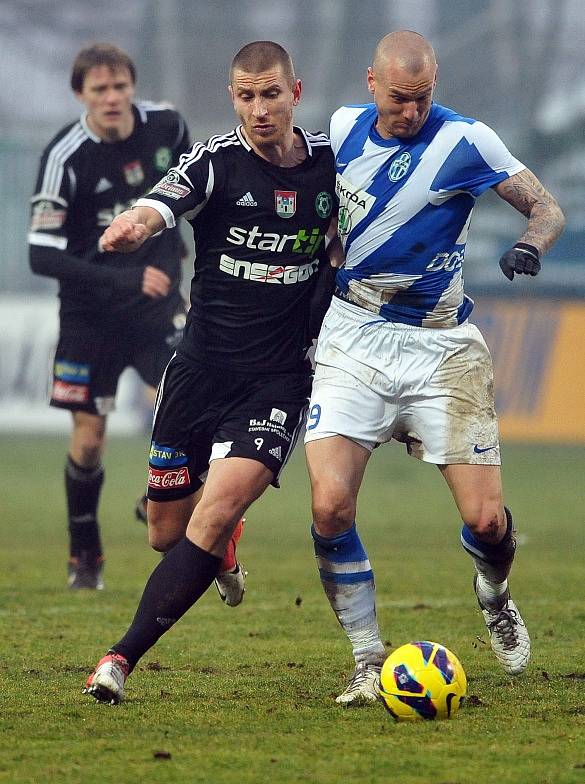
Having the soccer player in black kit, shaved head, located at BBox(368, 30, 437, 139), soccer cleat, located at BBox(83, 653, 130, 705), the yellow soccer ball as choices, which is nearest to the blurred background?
the soccer player in black kit

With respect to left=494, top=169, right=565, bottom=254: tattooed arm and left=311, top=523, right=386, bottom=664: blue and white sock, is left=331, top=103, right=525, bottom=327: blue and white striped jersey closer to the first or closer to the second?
left=494, top=169, right=565, bottom=254: tattooed arm

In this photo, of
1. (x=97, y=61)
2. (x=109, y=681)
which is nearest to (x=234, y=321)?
(x=109, y=681)

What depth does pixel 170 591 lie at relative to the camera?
5512mm

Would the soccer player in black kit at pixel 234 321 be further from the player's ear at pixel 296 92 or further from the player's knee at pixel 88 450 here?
the player's knee at pixel 88 450

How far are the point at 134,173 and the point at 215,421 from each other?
2.83 meters

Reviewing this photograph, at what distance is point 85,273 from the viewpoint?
8273mm

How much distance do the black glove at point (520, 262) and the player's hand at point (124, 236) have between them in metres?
1.32

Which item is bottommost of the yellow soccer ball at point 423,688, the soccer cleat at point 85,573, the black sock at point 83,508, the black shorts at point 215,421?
the soccer cleat at point 85,573

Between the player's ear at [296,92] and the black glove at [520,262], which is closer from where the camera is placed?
the black glove at [520,262]

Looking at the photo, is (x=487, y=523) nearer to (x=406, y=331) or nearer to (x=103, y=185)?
(x=406, y=331)

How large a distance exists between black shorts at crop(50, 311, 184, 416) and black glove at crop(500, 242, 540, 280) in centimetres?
348

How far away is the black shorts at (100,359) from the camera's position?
8523mm

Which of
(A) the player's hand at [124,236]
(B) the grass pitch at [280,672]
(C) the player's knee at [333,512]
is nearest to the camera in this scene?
(B) the grass pitch at [280,672]

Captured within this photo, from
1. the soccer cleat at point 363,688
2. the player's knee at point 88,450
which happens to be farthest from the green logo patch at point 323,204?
the player's knee at point 88,450
